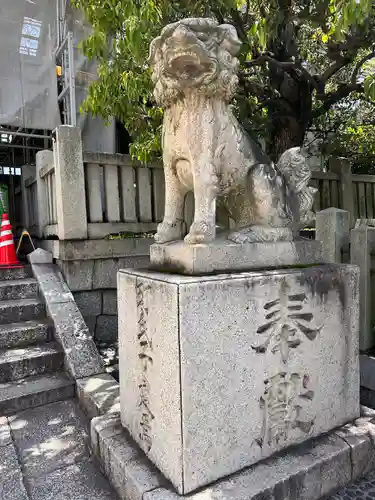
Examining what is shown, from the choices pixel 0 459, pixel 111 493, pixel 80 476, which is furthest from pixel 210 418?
pixel 0 459

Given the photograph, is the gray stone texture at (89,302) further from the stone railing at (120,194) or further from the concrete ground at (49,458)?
the concrete ground at (49,458)

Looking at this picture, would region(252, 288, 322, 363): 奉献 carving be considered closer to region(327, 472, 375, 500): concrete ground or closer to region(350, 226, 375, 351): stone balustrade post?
→ region(327, 472, 375, 500): concrete ground

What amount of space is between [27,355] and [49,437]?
0.95 m

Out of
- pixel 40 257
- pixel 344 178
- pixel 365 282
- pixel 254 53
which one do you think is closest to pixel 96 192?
pixel 40 257

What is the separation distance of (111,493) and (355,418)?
1842 mm

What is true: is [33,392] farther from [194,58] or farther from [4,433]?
[194,58]

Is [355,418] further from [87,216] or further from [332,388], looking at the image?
[87,216]

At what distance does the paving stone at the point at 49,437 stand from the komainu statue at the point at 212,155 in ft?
5.75

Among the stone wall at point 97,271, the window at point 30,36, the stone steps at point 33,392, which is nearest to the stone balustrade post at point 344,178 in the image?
the stone wall at point 97,271

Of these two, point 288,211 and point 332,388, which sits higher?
point 288,211

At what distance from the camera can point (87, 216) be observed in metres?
4.58

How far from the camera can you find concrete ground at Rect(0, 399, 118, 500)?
226 centimetres

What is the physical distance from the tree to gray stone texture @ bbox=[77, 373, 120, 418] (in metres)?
2.62

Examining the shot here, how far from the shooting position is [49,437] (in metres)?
2.83
